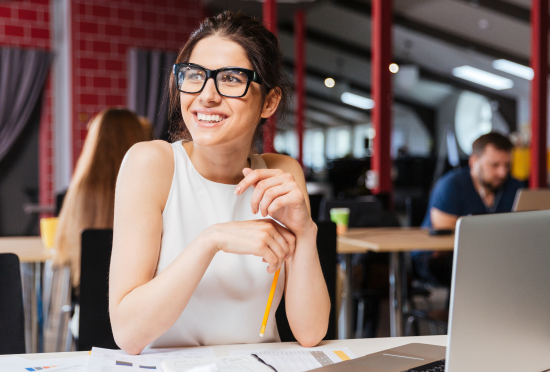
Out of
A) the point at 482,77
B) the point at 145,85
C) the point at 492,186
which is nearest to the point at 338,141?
the point at 482,77

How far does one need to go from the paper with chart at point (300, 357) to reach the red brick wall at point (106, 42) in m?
5.75

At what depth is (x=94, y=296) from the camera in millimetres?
1374

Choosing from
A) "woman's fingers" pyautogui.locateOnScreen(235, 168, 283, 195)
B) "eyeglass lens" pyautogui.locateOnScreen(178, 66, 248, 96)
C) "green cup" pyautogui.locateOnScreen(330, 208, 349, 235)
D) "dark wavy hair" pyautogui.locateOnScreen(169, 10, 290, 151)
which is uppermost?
"dark wavy hair" pyautogui.locateOnScreen(169, 10, 290, 151)

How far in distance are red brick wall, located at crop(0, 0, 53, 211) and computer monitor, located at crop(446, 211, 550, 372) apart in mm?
6485

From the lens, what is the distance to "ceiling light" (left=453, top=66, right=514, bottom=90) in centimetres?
1352

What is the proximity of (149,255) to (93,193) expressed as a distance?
1214 mm

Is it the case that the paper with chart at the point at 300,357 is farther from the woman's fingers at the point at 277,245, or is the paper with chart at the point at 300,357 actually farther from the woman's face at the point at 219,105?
the woman's face at the point at 219,105

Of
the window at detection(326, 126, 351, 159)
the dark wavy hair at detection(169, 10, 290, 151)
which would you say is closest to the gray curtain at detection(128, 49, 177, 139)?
the dark wavy hair at detection(169, 10, 290, 151)

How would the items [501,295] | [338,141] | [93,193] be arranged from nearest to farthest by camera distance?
[501,295]
[93,193]
[338,141]

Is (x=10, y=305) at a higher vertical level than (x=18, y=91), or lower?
lower

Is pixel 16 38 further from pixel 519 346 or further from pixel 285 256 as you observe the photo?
pixel 519 346

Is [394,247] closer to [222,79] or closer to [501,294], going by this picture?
[222,79]

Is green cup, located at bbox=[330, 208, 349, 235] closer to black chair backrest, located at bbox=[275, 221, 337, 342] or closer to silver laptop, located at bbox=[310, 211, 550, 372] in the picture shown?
black chair backrest, located at bbox=[275, 221, 337, 342]

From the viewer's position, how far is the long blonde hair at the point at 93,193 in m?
2.22
